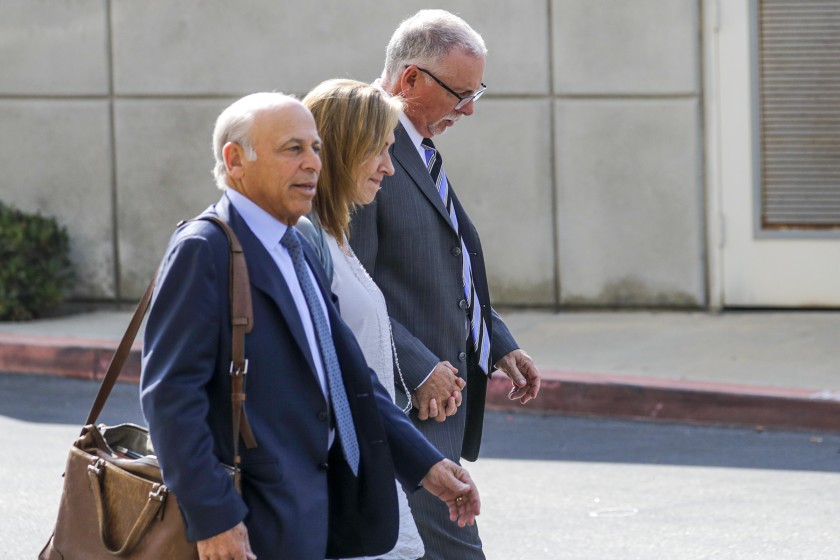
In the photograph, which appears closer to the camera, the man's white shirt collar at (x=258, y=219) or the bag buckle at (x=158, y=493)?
the bag buckle at (x=158, y=493)

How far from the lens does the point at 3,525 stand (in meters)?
5.99

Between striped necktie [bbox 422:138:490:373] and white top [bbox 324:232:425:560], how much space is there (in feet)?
1.69

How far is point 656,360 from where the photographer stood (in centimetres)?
912

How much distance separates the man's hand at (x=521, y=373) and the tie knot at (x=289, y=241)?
1.40 metres

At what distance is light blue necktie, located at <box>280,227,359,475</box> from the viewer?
313 cm

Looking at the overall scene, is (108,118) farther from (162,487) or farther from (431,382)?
(162,487)

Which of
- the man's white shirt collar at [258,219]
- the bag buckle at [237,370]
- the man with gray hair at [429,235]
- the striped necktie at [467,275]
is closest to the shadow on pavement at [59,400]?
the striped necktie at [467,275]

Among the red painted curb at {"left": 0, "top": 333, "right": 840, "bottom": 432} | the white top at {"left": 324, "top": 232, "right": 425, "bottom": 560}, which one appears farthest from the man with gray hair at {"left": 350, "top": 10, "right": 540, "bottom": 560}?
the red painted curb at {"left": 0, "top": 333, "right": 840, "bottom": 432}

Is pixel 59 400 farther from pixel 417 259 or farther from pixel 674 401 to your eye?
pixel 417 259

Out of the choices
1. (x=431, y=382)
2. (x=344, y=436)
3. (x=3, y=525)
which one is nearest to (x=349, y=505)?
(x=344, y=436)

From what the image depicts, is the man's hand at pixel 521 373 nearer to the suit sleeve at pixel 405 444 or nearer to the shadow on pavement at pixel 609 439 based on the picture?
the suit sleeve at pixel 405 444

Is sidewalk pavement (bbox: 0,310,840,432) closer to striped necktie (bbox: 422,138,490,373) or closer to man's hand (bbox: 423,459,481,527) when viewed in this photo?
striped necktie (bbox: 422,138,490,373)

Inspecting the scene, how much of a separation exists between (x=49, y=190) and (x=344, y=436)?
28.6 feet

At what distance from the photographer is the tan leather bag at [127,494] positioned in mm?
2959
